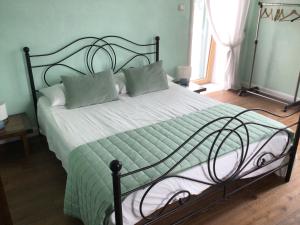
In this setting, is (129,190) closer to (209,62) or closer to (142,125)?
(142,125)

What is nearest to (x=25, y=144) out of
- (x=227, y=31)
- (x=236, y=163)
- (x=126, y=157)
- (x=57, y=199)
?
(x=57, y=199)

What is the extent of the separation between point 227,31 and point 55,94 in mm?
2775

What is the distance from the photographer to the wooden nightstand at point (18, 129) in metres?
2.64

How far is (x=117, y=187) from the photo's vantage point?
1384 mm

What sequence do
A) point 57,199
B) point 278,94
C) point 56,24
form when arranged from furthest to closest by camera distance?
1. point 278,94
2. point 56,24
3. point 57,199

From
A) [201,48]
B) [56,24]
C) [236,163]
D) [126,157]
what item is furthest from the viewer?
[201,48]

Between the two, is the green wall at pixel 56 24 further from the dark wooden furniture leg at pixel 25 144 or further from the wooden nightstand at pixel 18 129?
the dark wooden furniture leg at pixel 25 144

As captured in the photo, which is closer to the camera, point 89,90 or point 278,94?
point 89,90

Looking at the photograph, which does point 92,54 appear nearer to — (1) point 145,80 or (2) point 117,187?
(1) point 145,80

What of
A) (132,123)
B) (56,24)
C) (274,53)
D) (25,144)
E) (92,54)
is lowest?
(25,144)

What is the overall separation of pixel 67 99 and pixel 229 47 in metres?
2.74

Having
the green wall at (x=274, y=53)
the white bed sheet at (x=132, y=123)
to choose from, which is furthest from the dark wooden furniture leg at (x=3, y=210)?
the green wall at (x=274, y=53)

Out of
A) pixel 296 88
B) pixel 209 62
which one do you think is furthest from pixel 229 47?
pixel 296 88

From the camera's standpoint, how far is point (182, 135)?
7.16 ft
